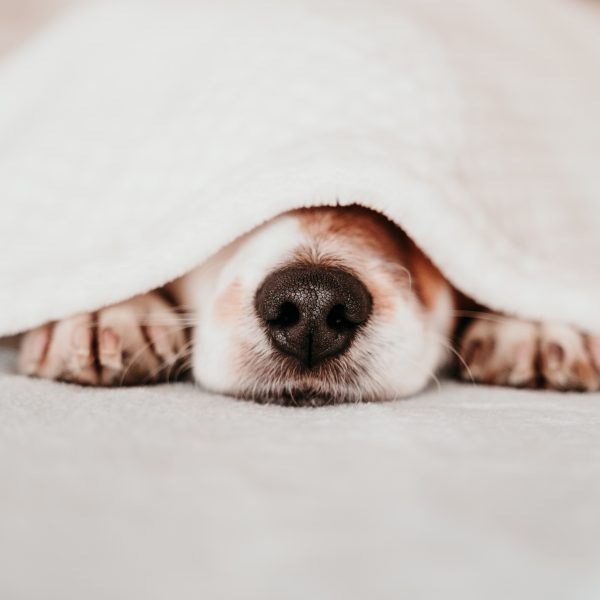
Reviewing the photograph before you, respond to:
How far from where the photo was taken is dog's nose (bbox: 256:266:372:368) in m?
0.76

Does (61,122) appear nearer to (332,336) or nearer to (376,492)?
(332,336)

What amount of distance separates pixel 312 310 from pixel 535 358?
1.12ft

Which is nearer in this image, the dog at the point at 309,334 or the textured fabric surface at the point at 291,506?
the textured fabric surface at the point at 291,506

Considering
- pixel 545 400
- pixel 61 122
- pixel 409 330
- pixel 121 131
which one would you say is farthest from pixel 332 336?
pixel 61 122

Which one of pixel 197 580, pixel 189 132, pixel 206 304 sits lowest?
pixel 197 580

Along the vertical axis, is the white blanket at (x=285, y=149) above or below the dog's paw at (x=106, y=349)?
above

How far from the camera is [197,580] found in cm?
35

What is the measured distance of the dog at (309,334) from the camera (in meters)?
0.80

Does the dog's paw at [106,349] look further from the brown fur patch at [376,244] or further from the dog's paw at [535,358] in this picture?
the dog's paw at [535,358]

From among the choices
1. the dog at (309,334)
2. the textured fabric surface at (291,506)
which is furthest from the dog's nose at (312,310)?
the textured fabric surface at (291,506)

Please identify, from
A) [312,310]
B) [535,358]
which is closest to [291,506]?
[312,310]

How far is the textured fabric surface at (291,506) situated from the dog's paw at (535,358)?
25cm

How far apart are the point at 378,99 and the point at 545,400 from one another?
0.44 m

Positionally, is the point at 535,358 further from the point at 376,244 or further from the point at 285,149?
the point at 285,149
